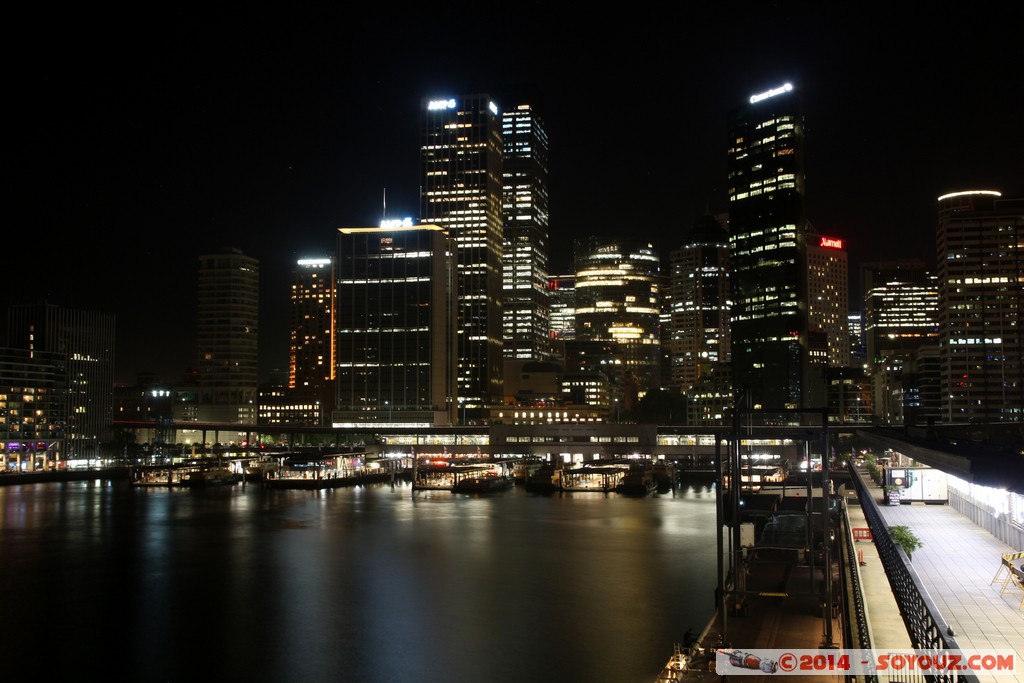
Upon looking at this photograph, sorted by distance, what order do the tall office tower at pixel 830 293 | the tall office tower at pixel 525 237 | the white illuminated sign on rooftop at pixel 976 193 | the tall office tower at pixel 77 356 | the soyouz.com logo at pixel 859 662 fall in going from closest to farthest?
the soyouz.com logo at pixel 859 662, the tall office tower at pixel 77 356, the white illuminated sign on rooftop at pixel 976 193, the tall office tower at pixel 525 237, the tall office tower at pixel 830 293

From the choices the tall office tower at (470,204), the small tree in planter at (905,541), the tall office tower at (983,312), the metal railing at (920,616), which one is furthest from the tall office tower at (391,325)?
the metal railing at (920,616)

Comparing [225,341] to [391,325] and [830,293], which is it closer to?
[391,325]

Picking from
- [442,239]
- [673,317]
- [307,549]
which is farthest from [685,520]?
[673,317]

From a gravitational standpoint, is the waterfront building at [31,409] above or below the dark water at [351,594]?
above

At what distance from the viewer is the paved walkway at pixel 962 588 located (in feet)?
33.6

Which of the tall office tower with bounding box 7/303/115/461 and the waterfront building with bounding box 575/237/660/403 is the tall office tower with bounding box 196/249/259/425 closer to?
the tall office tower with bounding box 7/303/115/461

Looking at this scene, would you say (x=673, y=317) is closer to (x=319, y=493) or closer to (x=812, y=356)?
(x=812, y=356)

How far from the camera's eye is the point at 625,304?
168125mm

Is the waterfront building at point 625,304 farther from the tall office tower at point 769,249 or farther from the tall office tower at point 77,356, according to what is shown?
the tall office tower at point 77,356

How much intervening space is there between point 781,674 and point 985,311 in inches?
3799

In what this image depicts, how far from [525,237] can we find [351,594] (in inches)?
4914

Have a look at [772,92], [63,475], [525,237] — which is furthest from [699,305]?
[63,475]

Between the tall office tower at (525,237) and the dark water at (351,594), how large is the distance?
101 m

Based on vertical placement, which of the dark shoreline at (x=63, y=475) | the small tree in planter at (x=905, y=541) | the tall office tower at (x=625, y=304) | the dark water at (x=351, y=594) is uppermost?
the tall office tower at (x=625, y=304)
